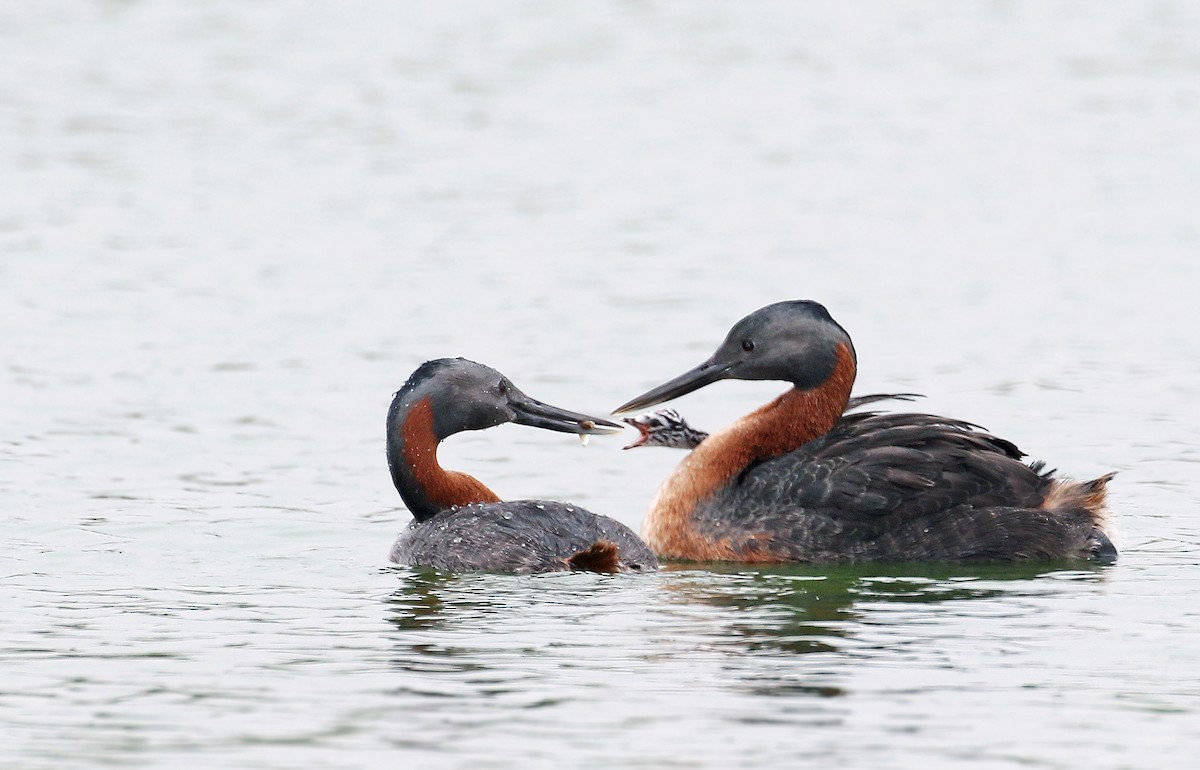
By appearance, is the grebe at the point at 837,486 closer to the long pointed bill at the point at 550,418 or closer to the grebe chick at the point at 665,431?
the grebe chick at the point at 665,431

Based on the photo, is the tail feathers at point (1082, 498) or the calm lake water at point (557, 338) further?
the tail feathers at point (1082, 498)

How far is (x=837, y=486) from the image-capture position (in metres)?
11.6

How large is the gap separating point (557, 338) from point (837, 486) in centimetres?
600

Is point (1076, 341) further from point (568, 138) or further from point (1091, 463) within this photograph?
point (568, 138)

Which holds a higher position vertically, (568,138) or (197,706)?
(568,138)

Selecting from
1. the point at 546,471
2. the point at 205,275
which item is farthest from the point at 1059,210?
the point at 546,471

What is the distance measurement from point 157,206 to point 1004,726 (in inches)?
631

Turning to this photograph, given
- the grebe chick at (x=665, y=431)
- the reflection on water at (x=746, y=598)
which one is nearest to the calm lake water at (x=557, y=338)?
the reflection on water at (x=746, y=598)

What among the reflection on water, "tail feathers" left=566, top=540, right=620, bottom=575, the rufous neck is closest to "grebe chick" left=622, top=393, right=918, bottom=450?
the reflection on water

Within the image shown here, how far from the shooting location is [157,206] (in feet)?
74.4

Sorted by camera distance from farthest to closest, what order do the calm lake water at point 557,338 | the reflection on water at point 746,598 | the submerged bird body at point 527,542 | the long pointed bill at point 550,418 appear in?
the long pointed bill at point 550,418, the submerged bird body at point 527,542, the reflection on water at point 746,598, the calm lake water at point 557,338

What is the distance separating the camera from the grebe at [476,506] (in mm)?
10805

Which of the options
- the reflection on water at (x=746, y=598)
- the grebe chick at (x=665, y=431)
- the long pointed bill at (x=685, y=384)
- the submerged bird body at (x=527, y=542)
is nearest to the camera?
the reflection on water at (x=746, y=598)

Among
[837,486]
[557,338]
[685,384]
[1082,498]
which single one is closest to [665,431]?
[685,384]
